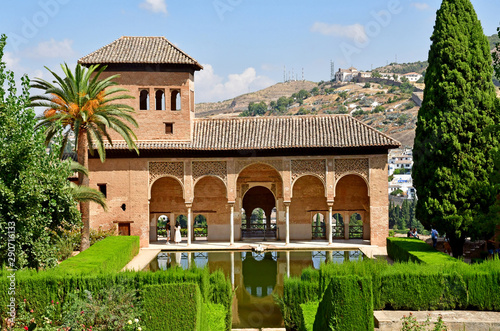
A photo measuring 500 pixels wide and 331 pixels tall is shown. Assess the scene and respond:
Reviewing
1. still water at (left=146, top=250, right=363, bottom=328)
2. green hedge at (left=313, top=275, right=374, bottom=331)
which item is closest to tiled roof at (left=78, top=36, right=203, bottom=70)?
still water at (left=146, top=250, right=363, bottom=328)

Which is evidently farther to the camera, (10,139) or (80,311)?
(10,139)

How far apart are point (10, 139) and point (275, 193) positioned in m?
15.6

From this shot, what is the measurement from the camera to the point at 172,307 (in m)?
9.87

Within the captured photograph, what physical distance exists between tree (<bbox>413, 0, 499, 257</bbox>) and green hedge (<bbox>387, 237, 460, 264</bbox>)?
3.48 ft

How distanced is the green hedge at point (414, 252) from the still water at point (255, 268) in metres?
1.64

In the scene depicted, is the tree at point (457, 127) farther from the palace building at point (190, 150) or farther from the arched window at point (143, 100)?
the arched window at point (143, 100)

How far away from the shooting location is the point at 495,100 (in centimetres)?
2030

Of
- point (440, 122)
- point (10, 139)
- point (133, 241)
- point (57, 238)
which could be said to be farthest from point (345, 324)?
point (133, 241)

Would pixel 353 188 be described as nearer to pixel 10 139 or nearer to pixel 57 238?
pixel 57 238

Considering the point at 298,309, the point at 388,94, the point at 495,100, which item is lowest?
the point at 298,309

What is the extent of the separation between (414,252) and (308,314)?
25.1 feet

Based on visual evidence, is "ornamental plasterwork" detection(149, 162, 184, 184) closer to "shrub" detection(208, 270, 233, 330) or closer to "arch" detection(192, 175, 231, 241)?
"arch" detection(192, 175, 231, 241)

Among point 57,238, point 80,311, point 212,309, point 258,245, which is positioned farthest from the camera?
point 258,245

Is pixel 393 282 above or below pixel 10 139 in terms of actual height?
below
